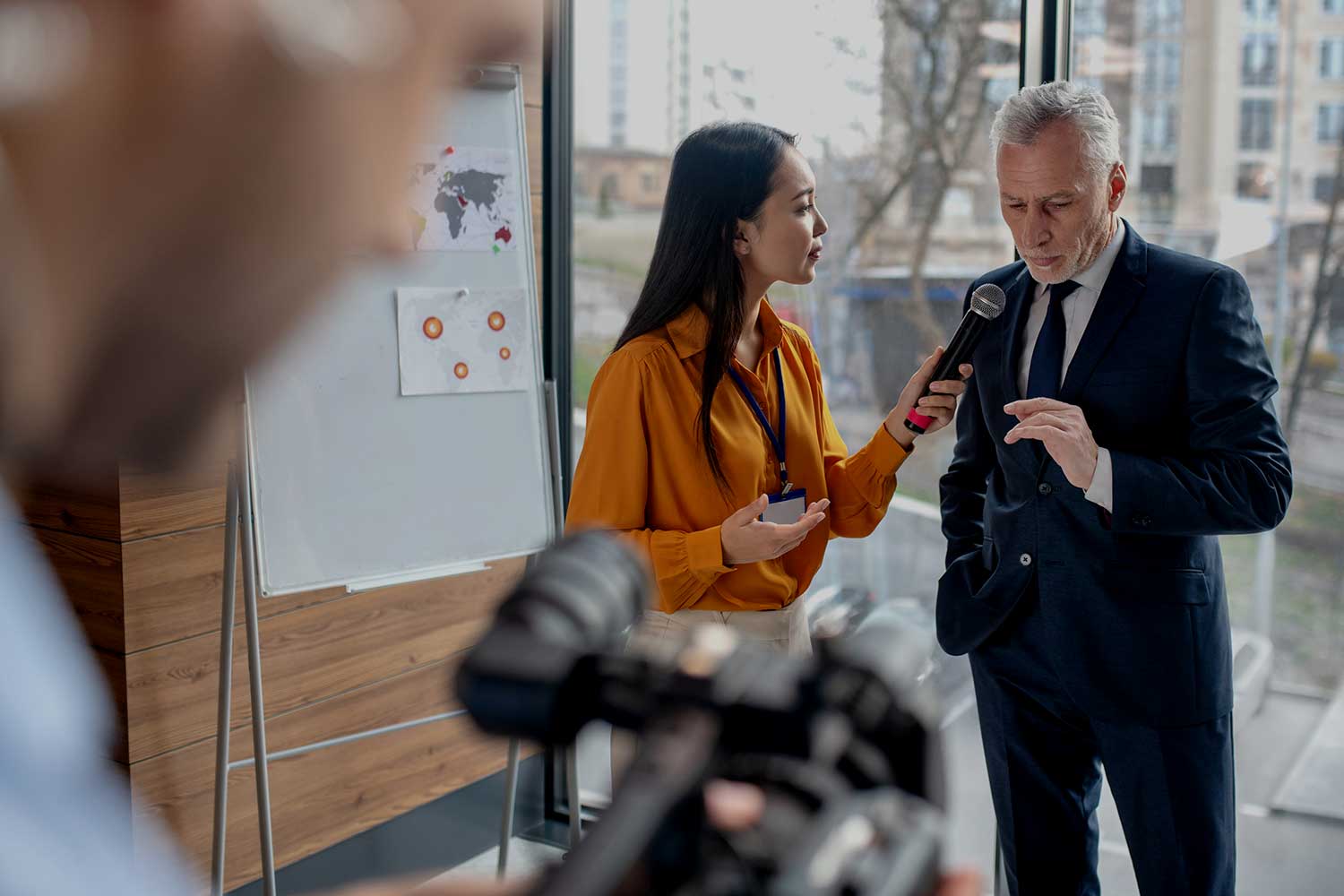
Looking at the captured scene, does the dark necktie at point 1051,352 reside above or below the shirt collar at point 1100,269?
below

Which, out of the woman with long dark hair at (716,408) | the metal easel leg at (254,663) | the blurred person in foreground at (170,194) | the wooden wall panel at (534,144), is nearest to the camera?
the blurred person in foreground at (170,194)

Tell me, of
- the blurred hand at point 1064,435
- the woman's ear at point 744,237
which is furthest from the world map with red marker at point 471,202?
the blurred hand at point 1064,435

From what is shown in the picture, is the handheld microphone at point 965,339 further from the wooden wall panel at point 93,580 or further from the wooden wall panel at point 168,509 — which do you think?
the wooden wall panel at point 93,580

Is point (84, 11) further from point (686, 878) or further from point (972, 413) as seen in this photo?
point (972, 413)

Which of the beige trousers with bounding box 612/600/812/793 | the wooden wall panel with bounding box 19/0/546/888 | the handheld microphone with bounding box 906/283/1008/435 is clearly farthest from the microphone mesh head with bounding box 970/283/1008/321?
the wooden wall panel with bounding box 19/0/546/888

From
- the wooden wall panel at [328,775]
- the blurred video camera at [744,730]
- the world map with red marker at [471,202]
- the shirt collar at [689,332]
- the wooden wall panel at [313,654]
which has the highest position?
the world map with red marker at [471,202]

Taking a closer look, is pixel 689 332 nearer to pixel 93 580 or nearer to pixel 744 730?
pixel 93 580

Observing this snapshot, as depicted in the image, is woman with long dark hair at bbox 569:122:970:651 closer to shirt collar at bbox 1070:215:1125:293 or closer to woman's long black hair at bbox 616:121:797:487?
woman's long black hair at bbox 616:121:797:487

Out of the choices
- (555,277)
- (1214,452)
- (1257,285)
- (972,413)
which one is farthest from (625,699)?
(555,277)

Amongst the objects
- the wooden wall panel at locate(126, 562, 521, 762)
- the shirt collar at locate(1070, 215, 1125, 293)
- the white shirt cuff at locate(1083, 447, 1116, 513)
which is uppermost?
the shirt collar at locate(1070, 215, 1125, 293)

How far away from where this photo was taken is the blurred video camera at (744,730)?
0.47 metres

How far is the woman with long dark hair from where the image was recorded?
6.64 feet

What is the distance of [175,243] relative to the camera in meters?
0.30

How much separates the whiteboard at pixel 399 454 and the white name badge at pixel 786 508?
0.91m
